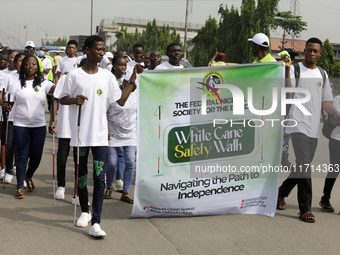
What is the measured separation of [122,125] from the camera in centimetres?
617

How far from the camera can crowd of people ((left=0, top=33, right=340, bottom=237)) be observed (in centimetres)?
482

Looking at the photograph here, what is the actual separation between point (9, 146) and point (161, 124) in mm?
2940

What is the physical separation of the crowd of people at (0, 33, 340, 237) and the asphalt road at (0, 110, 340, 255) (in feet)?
0.63

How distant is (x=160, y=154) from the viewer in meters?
5.27

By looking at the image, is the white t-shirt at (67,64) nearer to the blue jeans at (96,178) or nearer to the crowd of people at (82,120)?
the crowd of people at (82,120)

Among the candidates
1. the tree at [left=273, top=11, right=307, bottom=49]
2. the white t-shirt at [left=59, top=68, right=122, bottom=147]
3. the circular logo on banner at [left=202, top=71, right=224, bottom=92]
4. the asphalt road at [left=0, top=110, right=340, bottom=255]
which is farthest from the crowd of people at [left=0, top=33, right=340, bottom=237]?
the tree at [left=273, top=11, right=307, bottom=49]

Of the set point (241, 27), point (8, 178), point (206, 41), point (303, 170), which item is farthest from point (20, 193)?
point (206, 41)

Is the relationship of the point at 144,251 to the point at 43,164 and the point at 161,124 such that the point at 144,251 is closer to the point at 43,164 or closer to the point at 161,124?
the point at 161,124

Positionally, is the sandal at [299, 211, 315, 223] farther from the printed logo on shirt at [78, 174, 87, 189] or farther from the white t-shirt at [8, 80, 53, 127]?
the white t-shirt at [8, 80, 53, 127]

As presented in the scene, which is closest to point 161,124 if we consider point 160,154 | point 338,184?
point 160,154

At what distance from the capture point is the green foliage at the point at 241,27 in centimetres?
3747

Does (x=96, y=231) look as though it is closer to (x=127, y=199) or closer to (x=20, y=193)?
(x=127, y=199)

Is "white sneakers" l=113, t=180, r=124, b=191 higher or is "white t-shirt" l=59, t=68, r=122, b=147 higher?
"white t-shirt" l=59, t=68, r=122, b=147

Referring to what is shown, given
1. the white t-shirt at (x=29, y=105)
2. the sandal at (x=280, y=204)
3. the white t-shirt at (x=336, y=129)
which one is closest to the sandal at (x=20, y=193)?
the white t-shirt at (x=29, y=105)
